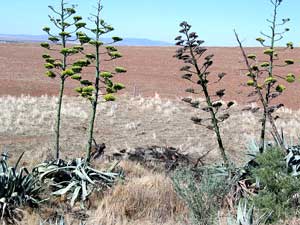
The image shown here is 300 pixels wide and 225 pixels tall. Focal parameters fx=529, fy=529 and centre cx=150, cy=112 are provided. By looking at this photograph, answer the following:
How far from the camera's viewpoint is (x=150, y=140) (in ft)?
46.4

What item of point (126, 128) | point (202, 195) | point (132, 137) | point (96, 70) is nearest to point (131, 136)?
point (132, 137)

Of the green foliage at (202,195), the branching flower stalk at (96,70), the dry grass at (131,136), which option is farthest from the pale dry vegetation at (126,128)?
the green foliage at (202,195)

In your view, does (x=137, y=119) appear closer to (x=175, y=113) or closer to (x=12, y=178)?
(x=175, y=113)

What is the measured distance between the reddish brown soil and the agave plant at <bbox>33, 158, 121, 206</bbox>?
22878 millimetres

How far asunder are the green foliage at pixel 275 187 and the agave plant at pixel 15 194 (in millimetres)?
2672

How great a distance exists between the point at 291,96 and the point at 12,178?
97.6 ft

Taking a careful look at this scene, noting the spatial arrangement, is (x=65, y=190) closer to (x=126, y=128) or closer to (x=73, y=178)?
(x=73, y=178)

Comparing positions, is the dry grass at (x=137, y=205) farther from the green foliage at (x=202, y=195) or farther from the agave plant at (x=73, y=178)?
the green foliage at (x=202, y=195)

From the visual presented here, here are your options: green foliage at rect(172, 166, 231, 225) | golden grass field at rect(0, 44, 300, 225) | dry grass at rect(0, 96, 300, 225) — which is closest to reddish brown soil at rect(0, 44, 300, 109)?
golden grass field at rect(0, 44, 300, 225)

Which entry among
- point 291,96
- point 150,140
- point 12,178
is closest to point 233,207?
point 12,178

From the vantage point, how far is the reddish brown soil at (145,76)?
33.9 m

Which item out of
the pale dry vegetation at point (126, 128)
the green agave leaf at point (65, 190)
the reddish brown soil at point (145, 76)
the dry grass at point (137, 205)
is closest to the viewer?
the dry grass at point (137, 205)

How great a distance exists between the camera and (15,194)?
20.4ft

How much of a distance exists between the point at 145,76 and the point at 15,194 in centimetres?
4083
